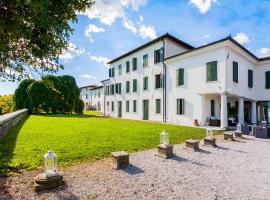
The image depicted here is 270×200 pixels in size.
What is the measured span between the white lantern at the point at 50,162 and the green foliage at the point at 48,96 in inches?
1006

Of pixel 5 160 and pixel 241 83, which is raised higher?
pixel 241 83

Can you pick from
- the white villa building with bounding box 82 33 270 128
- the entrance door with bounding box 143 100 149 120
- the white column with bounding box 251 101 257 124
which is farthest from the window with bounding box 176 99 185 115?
the white column with bounding box 251 101 257 124

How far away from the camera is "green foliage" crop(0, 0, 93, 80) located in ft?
13.2

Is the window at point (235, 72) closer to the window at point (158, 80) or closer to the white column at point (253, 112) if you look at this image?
the white column at point (253, 112)

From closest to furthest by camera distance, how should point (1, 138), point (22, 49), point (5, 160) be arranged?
point (22, 49) → point (5, 160) → point (1, 138)

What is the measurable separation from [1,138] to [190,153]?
26.0ft

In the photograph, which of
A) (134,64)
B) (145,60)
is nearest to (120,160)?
(145,60)

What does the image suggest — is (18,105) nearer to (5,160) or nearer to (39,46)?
(5,160)

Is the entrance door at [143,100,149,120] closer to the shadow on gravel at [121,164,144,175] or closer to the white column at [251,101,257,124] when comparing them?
the white column at [251,101,257,124]

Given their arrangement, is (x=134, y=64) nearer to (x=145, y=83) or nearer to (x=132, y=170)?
(x=145, y=83)

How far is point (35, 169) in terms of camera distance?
614cm

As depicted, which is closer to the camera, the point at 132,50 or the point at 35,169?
the point at 35,169

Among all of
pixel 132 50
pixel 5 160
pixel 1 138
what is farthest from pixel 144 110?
pixel 5 160

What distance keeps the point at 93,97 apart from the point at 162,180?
54245 millimetres
